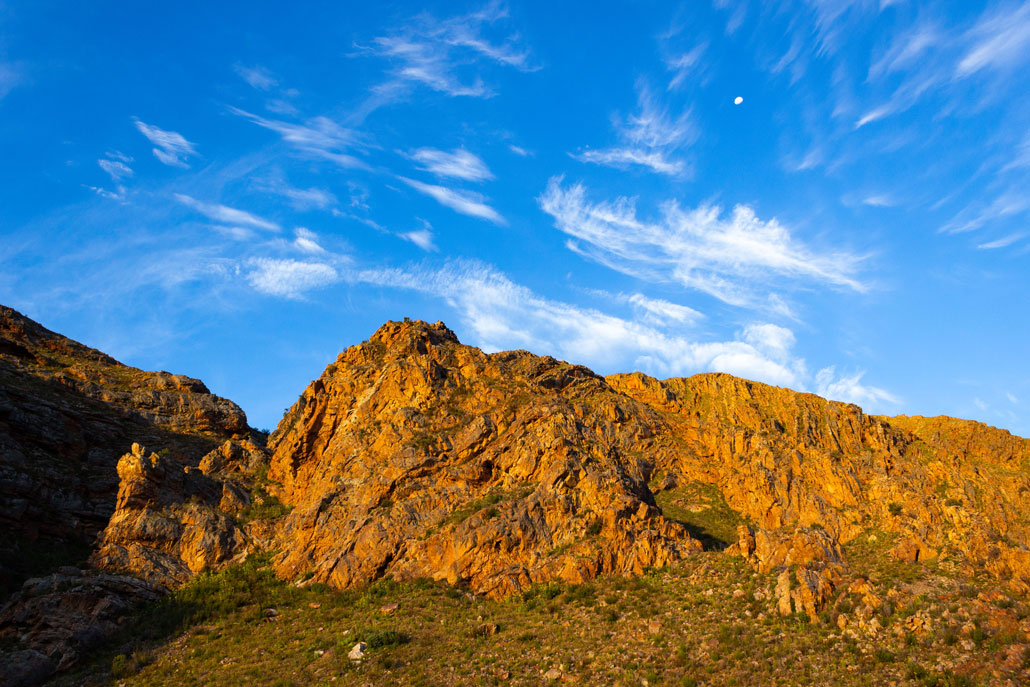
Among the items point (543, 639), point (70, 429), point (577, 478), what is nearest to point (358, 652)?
point (543, 639)

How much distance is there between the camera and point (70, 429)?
65312 mm

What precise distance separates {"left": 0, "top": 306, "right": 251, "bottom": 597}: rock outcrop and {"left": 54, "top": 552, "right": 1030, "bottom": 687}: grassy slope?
13331 mm

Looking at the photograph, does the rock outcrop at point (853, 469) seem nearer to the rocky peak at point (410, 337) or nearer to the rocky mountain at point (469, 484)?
the rocky mountain at point (469, 484)

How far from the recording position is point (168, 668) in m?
43.5

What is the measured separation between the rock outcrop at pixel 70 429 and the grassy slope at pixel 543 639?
13.3 meters

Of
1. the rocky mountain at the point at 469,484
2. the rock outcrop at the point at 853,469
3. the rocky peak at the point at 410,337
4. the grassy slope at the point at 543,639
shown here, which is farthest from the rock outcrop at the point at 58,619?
the rock outcrop at the point at 853,469

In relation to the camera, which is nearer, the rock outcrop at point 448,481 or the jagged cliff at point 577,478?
the jagged cliff at point 577,478

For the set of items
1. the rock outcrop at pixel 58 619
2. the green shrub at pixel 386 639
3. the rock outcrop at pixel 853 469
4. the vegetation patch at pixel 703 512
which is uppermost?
the rock outcrop at pixel 853 469

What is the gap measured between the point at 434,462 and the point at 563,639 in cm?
2280

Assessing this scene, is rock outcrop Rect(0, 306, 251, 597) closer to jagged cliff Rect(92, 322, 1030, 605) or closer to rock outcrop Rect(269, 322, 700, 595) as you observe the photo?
jagged cliff Rect(92, 322, 1030, 605)

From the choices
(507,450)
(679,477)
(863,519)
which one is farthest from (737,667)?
(679,477)

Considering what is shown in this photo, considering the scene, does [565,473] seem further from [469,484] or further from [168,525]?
[168,525]

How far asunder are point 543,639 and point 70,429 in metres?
52.5

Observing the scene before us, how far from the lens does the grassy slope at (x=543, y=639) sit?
35.2m
